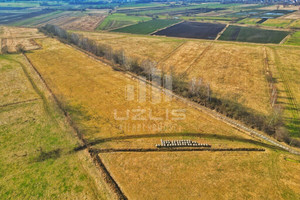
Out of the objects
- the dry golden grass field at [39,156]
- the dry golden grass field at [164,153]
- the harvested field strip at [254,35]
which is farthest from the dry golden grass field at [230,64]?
the dry golden grass field at [39,156]

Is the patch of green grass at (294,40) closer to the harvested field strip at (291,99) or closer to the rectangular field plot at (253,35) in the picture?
the rectangular field plot at (253,35)

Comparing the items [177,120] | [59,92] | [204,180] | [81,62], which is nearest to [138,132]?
[177,120]

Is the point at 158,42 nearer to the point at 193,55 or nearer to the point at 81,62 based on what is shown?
the point at 193,55

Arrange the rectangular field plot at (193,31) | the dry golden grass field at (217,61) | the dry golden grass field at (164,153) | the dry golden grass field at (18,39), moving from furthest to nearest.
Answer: the rectangular field plot at (193,31), the dry golden grass field at (18,39), the dry golden grass field at (217,61), the dry golden grass field at (164,153)

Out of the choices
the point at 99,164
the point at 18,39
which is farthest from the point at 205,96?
the point at 18,39

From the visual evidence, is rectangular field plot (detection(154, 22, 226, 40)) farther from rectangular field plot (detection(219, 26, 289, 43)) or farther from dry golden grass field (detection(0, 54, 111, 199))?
dry golden grass field (detection(0, 54, 111, 199))
